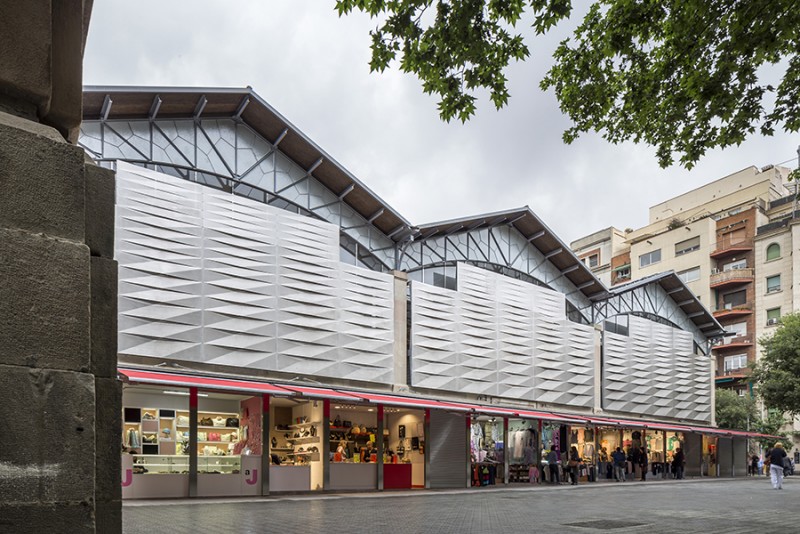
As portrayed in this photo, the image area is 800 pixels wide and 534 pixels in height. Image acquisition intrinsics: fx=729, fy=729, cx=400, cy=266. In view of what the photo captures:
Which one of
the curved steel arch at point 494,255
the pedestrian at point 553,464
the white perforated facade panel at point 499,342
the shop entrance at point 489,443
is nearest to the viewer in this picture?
the white perforated facade panel at point 499,342

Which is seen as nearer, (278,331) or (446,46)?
(446,46)

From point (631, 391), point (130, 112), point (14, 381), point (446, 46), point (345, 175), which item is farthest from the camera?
point (631, 391)

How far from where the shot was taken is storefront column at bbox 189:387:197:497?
1816 centimetres

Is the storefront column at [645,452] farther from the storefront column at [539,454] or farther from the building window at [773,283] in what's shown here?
the building window at [773,283]

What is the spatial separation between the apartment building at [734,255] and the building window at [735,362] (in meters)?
0.05

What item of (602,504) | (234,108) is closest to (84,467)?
(602,504)

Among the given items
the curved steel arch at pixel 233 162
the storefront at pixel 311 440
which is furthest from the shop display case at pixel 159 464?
the curved steel arch at pixel 233 162

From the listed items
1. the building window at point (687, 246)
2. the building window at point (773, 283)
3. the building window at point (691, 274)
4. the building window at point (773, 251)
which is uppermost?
the building window at point (687, 246)

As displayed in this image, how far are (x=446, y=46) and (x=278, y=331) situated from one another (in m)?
13.9

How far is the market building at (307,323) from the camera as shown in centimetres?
1838

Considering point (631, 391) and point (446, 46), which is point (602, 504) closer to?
point (446, 46)

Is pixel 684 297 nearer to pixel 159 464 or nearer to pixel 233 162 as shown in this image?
pixel 233 162

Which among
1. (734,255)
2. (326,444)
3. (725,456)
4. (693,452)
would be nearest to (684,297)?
(693,452)

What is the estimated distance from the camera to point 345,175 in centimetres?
2325
